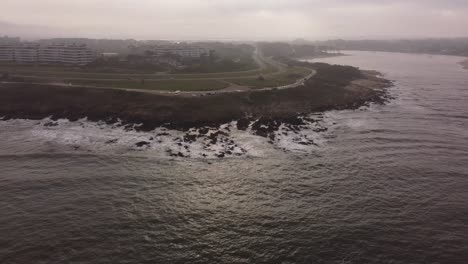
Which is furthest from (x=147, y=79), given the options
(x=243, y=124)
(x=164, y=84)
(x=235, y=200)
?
(x=235, y=200)

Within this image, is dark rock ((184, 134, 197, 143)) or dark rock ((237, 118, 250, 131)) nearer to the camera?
dark rock ((184, 134, 197, 143))

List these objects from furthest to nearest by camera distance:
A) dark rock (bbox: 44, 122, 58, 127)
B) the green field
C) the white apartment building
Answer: the white apartment building
the green field
dark rock (bbox: 44, 122, 58, 127)

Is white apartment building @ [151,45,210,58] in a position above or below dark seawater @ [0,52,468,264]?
above

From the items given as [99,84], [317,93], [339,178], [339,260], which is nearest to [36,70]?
[99,84]

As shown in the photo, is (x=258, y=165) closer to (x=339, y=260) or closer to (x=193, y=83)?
(x=339, y=260)

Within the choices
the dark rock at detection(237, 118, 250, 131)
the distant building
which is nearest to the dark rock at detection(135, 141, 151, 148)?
the dark rock at detection(237, 118, 250, 131)

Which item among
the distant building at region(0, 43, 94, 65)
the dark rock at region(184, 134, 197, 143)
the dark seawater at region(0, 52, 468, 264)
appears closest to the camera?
the dark seawater at region(0, 52, 468, 264)

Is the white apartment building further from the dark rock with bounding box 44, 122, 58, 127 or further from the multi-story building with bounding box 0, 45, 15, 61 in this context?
the dark rock with bounding box 44, 122, 58, 127
